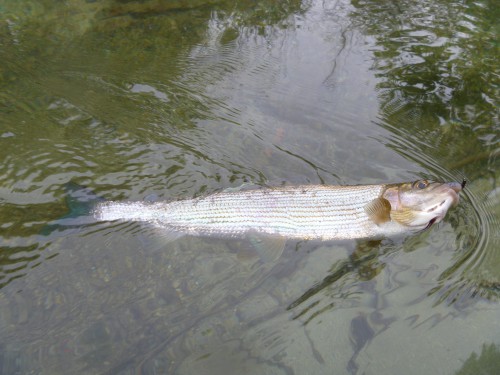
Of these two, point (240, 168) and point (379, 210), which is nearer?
point (379, 210)

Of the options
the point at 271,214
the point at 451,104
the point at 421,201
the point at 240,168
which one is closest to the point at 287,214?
the point at 271,214

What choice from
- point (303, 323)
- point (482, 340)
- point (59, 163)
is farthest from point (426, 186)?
point (59, 163)

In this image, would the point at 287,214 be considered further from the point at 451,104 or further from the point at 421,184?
the point at 451,104

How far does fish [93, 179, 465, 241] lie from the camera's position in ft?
16.2

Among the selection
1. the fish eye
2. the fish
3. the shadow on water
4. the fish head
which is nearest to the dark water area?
the shadow on water

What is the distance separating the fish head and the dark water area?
308 millimetres

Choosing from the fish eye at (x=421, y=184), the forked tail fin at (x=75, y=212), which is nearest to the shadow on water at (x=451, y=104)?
the fish eye at (x=421, y=184)

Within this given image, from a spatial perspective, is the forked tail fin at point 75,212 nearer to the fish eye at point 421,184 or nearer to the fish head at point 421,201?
the fish head at point 421,201

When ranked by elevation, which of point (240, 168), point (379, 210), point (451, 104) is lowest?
point (240, 168)

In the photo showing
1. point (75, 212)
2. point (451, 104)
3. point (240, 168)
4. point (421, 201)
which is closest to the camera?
point (421, 201)

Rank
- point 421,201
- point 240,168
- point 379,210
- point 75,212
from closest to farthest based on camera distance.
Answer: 1. point 421,201
2. point 379,210
3. point 75,212
4. point 240,168

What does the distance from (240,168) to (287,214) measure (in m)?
1.23

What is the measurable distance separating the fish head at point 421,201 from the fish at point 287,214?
0.4 inches

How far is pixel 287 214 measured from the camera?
5.04 meters
